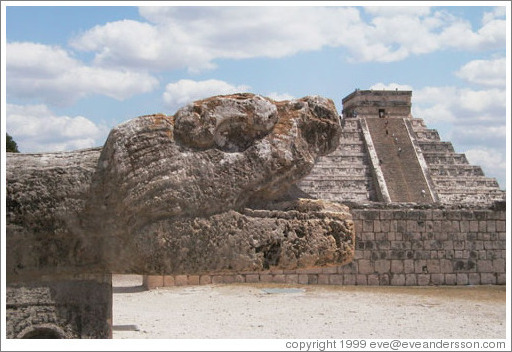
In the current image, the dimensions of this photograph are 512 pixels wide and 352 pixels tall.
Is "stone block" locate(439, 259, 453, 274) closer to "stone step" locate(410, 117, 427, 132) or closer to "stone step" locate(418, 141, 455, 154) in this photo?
"stone step" locate(418, 141, 455, 154)

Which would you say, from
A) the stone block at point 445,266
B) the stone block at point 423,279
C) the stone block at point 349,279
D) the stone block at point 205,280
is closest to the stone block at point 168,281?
the stone block at point 205,280

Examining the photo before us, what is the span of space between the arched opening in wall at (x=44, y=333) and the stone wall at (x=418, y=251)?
12581 millimetres

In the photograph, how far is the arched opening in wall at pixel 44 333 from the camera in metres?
3.61

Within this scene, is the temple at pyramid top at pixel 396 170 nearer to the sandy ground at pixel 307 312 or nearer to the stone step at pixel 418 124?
the stone step at pixel 418 124

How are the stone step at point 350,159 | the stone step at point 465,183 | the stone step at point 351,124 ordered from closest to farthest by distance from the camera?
the stone step at point 465,183 < the stone step at point 350,159 < the stone step at point 351,124

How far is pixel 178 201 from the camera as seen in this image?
138 inches

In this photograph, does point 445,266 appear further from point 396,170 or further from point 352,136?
point 352,136

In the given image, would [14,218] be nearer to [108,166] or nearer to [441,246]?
[108,166]

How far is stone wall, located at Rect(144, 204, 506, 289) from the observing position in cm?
1623

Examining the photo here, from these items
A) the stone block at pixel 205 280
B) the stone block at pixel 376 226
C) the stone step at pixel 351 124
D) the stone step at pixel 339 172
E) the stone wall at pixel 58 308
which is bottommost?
the stone block at pixel 205 280

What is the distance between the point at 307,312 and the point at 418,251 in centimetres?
572

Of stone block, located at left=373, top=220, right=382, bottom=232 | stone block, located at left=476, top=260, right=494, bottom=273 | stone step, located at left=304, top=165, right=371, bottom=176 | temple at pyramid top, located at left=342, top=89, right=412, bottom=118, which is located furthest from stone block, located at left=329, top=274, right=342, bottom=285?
temple at pyramid top, located at left=342, top=89, right=412, bottom=118

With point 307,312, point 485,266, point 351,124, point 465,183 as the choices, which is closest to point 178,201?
point 307,312

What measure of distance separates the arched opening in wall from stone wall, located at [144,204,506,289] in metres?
12.6
